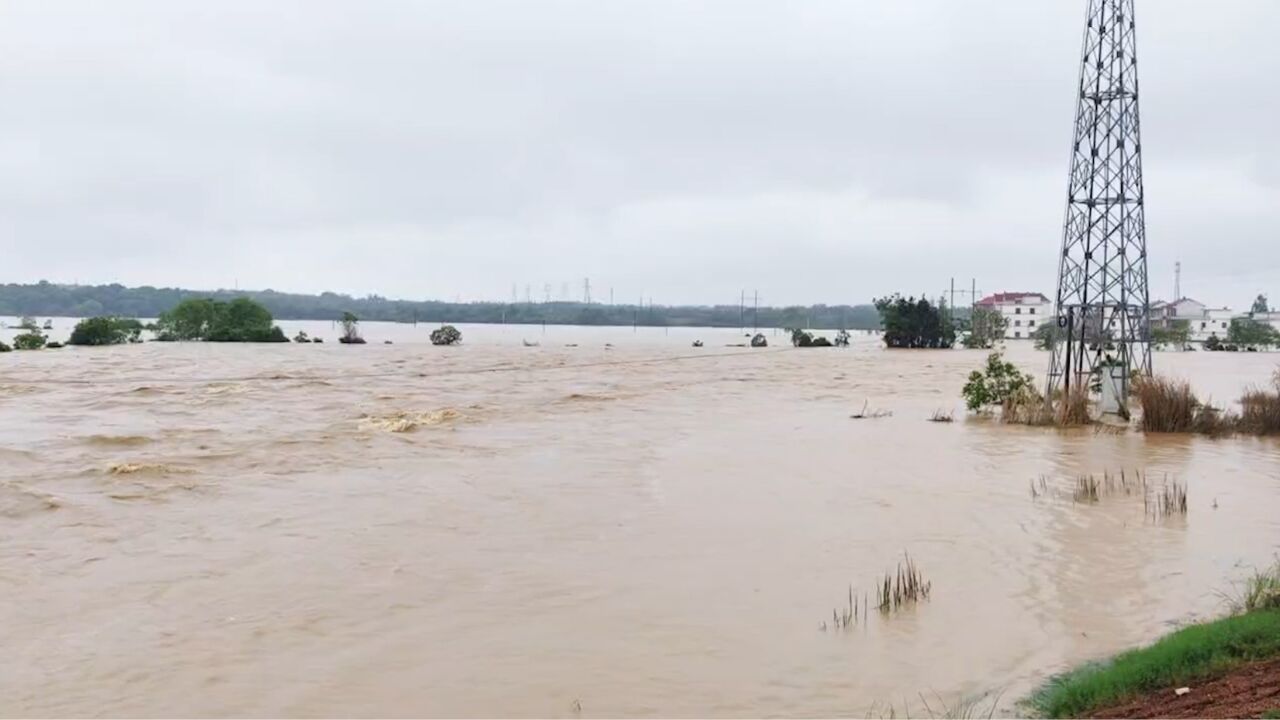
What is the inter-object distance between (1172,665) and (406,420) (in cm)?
1699

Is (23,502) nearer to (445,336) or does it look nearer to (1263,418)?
(1263,418)

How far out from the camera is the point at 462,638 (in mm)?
6906

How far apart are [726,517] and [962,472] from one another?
530 centimetres

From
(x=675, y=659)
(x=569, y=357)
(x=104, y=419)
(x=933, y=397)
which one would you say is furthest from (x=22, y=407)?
(x=569, y=357)

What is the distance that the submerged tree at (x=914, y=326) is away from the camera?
243 ft

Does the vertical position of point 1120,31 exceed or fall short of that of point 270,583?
it exceeds it

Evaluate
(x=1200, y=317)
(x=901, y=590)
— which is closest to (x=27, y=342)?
(x=901, y=590)

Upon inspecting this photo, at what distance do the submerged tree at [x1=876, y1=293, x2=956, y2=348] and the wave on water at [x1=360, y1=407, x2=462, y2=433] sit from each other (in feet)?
187

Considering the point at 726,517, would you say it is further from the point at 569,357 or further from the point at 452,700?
the point at 569,357

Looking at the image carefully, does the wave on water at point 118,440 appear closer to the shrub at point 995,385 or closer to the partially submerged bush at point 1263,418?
the shrub at point 995,385

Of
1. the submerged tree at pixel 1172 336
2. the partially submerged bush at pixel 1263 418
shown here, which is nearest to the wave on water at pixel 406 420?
the partially submerged bush at pixel 1263 418

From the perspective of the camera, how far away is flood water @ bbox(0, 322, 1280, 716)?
20.0 feet

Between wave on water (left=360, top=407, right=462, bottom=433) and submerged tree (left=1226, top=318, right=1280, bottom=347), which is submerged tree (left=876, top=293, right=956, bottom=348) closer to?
submerged tree (left=1226, top=318, right=1280, bottom=347)

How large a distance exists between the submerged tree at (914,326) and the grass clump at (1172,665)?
2784 inches
